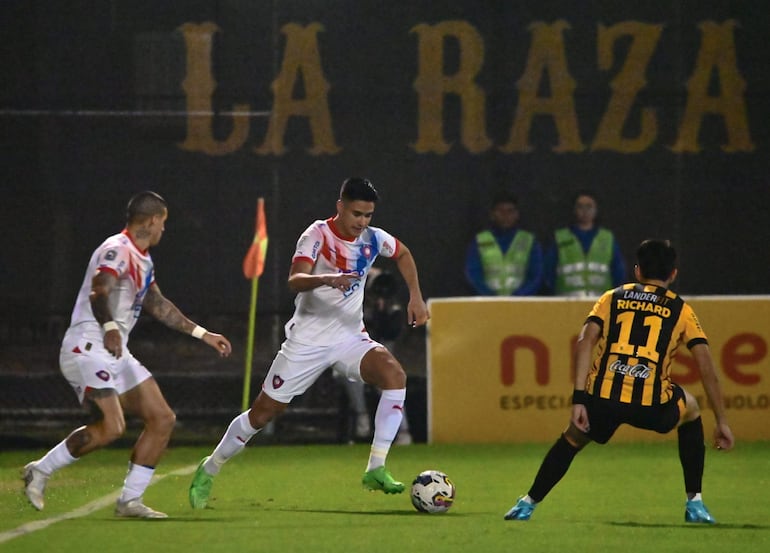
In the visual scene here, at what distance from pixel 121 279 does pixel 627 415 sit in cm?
270

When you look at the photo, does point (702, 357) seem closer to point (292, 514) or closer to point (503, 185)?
point (292, 514)

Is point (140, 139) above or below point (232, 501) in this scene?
above

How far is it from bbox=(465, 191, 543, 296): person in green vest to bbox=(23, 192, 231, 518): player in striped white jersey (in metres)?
5.37

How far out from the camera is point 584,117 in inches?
566

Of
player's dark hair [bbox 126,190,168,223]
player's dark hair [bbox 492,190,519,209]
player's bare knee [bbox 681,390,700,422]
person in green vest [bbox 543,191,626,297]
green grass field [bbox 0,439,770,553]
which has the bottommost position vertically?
green grass field [bbox 0,439,770,553]

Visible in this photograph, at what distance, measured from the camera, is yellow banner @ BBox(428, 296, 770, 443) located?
13.3 metres

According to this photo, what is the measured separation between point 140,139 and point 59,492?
4.84m

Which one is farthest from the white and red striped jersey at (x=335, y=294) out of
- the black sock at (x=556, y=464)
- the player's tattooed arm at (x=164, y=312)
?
the black sock at (x=556, y=464)

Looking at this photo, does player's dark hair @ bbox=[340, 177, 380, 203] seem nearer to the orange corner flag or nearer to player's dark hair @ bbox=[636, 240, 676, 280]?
player's dark hair @ bbox=[636, 240, 676, 280]

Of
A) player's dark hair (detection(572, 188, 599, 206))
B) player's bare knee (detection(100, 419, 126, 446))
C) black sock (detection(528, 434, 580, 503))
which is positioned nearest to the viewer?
black sock (detection(528, 434, 580, 503))

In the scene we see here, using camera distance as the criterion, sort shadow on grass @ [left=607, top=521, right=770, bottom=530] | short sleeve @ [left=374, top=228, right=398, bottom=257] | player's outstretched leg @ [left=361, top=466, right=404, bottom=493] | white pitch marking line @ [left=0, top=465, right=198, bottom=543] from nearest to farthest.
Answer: white pitch marking line @ [left=0, top=465, right=198, bottom=543], shadow on grass @ [left=607, top=521, right=770, bottom=530], player's outstretched leg @ [left=361, top=466, right=404, bottom=493], short sleeve @ [left=374, top=228, right=398, bottom=257]

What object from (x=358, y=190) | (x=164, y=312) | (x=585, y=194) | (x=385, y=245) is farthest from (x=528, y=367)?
(x=164, y=312)

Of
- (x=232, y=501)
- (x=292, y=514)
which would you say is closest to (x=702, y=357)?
(x=292, y=514)

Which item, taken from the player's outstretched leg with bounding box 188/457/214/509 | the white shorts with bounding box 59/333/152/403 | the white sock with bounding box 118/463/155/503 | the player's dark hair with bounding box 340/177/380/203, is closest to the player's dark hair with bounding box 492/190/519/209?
the player's dark hair with bounding box 340/177/380/203
